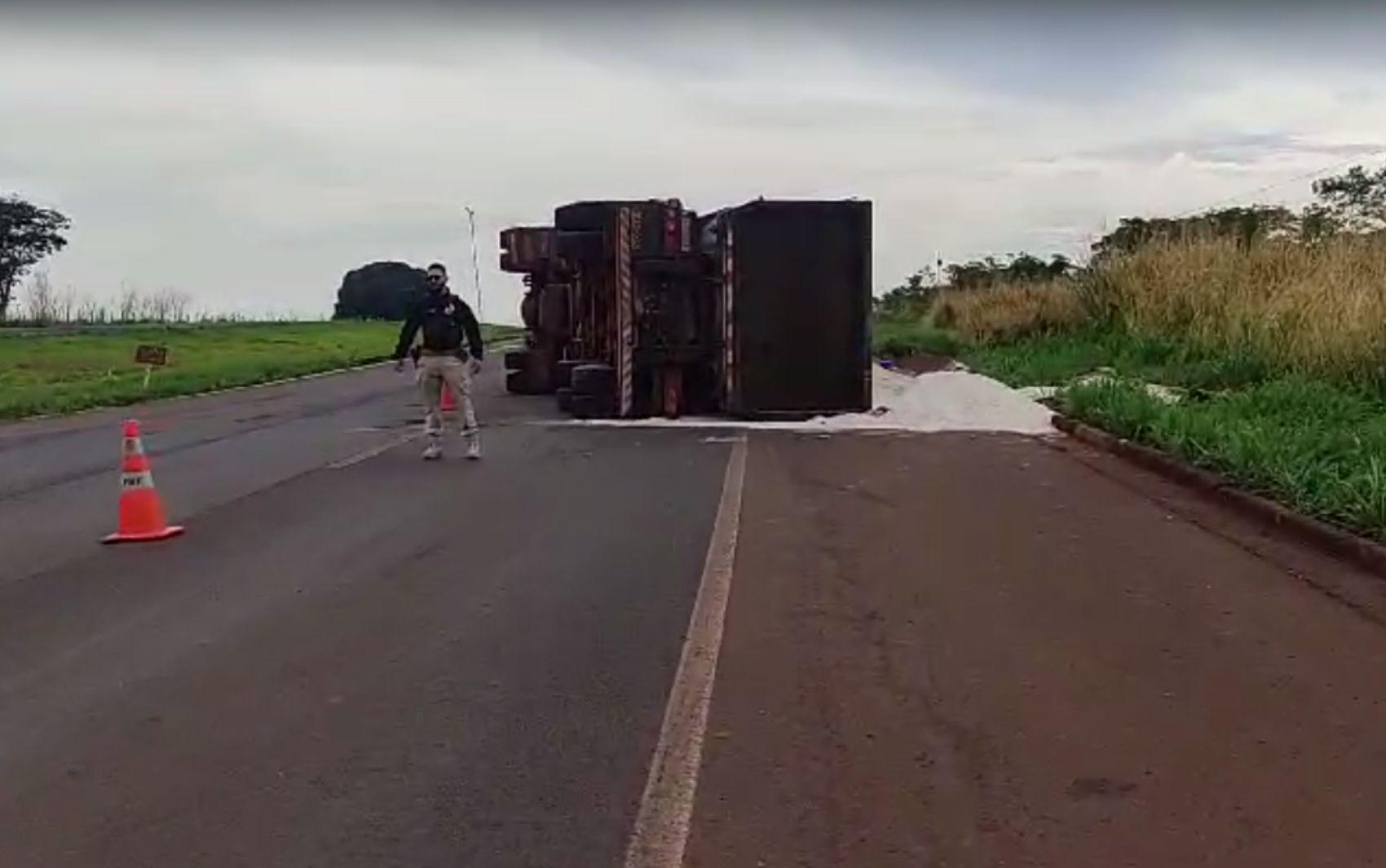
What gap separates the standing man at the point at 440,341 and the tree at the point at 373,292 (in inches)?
3194

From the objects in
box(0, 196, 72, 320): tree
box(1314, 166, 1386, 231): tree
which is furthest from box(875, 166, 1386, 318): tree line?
box(0, 196, 72, 320): tree

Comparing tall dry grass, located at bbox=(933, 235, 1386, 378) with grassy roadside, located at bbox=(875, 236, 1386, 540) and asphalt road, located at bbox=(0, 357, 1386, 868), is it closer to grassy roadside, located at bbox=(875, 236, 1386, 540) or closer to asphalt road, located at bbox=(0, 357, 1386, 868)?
grassy roadside, located at bbox=(875, 236, 1386, 540)

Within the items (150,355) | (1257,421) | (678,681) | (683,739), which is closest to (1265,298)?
(1257,421)

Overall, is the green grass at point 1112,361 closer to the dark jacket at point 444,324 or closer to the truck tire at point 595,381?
the truck tire at point 595,381

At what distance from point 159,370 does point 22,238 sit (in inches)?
1854

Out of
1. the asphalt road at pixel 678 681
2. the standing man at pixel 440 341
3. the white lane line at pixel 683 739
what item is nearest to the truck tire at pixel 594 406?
the standing man at pixel 440 341

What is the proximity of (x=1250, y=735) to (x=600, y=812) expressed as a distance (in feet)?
7.59

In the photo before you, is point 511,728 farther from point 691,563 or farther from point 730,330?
point 730,330

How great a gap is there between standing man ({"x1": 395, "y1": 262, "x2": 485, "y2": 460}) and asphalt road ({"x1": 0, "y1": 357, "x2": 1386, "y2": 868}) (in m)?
3.78

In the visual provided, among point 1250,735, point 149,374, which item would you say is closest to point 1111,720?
point 1250,735

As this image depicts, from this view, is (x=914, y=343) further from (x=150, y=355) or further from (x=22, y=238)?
(x=22, y=238)

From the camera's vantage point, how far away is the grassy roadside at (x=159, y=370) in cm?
2906

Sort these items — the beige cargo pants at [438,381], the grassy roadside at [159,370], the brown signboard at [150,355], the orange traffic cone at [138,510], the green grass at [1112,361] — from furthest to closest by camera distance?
the brown signboard at [150,355] → the grassy roadside at [159,370] → the green grass at [1112,361] → the beige cargo pants at [438,381] → the orange traffic cone at [138,510]

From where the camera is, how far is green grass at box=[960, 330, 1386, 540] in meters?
10.2
